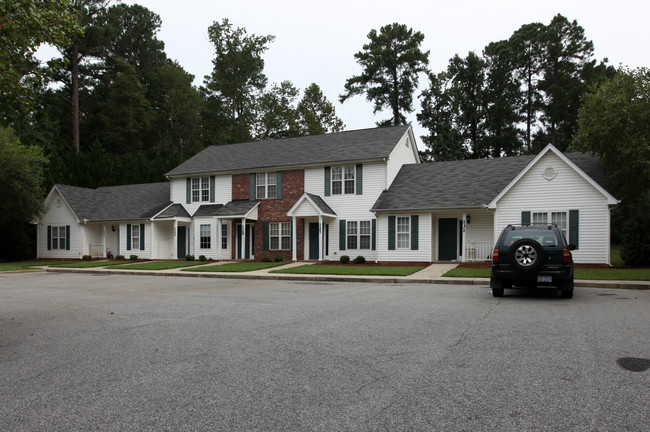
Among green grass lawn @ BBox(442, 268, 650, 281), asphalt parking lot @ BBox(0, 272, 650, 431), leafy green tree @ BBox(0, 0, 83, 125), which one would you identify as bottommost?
green grass lawn @ BBox(442, 268, 650, 281)

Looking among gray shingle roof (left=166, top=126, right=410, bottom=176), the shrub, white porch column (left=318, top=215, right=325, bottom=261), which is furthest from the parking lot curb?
gray shingle roof (left=166, top=126, right=410, bottom=176)

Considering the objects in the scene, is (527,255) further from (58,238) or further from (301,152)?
(58,238)

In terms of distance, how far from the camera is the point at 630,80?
19.4 m

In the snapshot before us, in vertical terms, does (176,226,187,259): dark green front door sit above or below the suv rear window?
below

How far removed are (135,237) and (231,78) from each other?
32.0 metres

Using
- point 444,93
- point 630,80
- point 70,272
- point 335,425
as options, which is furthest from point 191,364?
point 444,93

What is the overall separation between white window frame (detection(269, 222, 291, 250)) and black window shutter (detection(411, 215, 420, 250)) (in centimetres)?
760

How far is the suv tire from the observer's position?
11.5 metres

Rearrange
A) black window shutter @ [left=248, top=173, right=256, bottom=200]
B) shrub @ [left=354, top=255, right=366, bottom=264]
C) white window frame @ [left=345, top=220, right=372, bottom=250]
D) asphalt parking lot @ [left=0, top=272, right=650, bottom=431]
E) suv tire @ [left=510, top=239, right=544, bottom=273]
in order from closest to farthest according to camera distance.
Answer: asphalt parking lot @ [left=0, top=272, right=650, bottom=431], suv tire @ [left=510, top=239, right=544, bottom=273], shrub @ [left=354, top=255, right=366, bottom=264], white window frame @ [left=345, top=220, right=372, bottom=250], black window shutter @ [left=248, top=173, right=256, bottom=200]

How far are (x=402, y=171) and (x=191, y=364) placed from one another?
24.6 metres

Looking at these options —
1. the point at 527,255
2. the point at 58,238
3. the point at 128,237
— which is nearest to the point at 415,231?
the point at 527,255

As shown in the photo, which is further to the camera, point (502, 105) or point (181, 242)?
point (502, 105)

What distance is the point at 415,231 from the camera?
25016mm

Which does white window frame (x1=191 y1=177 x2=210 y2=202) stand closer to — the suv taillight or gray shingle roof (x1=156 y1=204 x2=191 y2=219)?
gray shingle roof (x1=156 y1=204 x2=191 y2=219)
